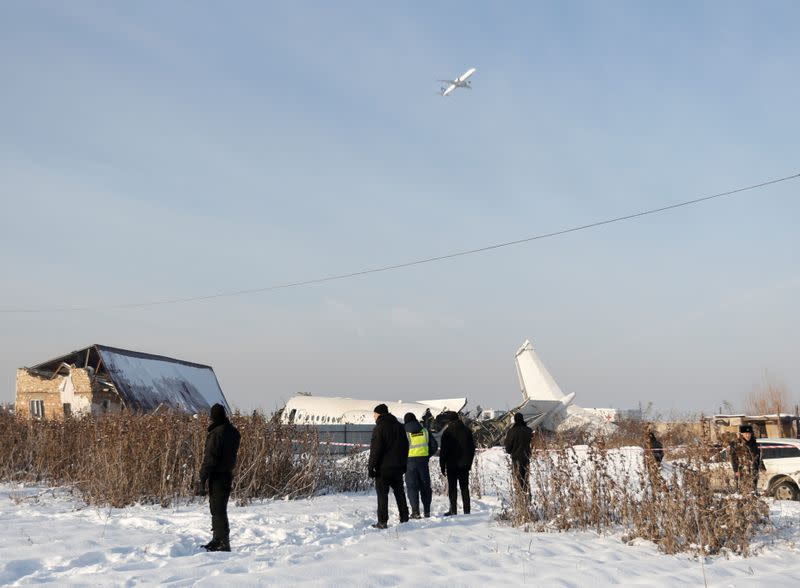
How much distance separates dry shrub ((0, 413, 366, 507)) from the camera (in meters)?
12.7

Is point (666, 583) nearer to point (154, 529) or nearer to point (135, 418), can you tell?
point (154, 529)

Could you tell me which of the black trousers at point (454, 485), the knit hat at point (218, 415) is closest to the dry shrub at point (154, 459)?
the black trousers at point (454, 485)

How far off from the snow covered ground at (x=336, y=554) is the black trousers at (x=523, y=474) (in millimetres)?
663

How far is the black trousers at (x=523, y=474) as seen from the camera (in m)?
11.1

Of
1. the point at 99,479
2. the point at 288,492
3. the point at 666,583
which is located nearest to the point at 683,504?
the point at 666,583

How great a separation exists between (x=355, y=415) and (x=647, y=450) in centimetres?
2822

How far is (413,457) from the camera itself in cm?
1163

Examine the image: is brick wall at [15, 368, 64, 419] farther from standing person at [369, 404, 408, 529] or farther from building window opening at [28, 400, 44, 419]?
standing person at [369, 404, 408, 529]

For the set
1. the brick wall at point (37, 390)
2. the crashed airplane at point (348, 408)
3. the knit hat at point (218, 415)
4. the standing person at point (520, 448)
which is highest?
the brick wall at point (37, 390)

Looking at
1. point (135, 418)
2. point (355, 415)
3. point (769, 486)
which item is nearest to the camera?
point (135, 418)

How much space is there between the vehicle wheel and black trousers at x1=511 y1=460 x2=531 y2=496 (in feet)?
21.6

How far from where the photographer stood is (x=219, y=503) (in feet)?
28.7

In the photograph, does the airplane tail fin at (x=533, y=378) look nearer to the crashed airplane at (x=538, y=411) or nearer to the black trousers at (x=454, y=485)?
the crashed airplane at (x=538, y=411)

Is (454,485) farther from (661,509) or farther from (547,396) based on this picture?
(547,396)
